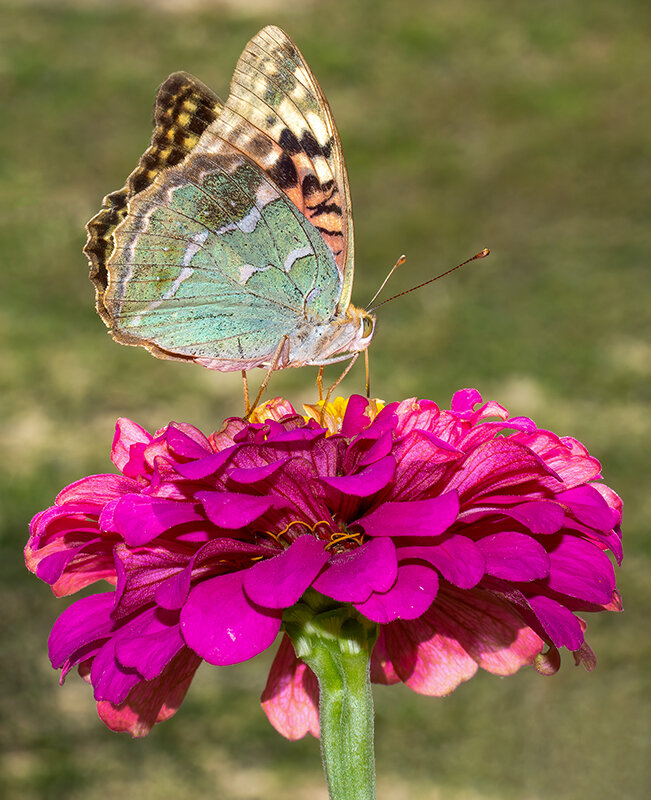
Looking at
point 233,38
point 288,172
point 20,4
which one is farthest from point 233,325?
point 20,4

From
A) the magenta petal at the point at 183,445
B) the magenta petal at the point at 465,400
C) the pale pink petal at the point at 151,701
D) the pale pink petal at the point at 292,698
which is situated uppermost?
the magenta petal at the point at 183,445

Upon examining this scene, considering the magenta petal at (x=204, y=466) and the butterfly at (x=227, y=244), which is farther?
the butterfly at (x=227, y=244)

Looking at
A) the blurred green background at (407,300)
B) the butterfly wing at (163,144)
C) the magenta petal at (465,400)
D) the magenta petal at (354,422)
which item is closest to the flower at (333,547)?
the magenta petal at (354,422)

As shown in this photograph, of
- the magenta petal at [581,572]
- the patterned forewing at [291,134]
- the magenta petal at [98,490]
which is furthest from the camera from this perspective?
the patterned forewing at [291,134]

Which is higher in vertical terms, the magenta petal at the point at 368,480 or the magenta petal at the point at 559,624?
the magenta petal at the point at 368,480

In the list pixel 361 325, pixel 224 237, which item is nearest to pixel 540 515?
pixel 361 325

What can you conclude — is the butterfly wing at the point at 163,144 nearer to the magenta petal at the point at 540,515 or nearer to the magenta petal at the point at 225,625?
the magenta petal at the point at 225,625

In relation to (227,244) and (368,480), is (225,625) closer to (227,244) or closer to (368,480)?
(368,480)

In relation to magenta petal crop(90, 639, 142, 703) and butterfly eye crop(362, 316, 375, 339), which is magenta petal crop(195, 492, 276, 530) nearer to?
magenta petal crop(90, 639, 142, 703)
